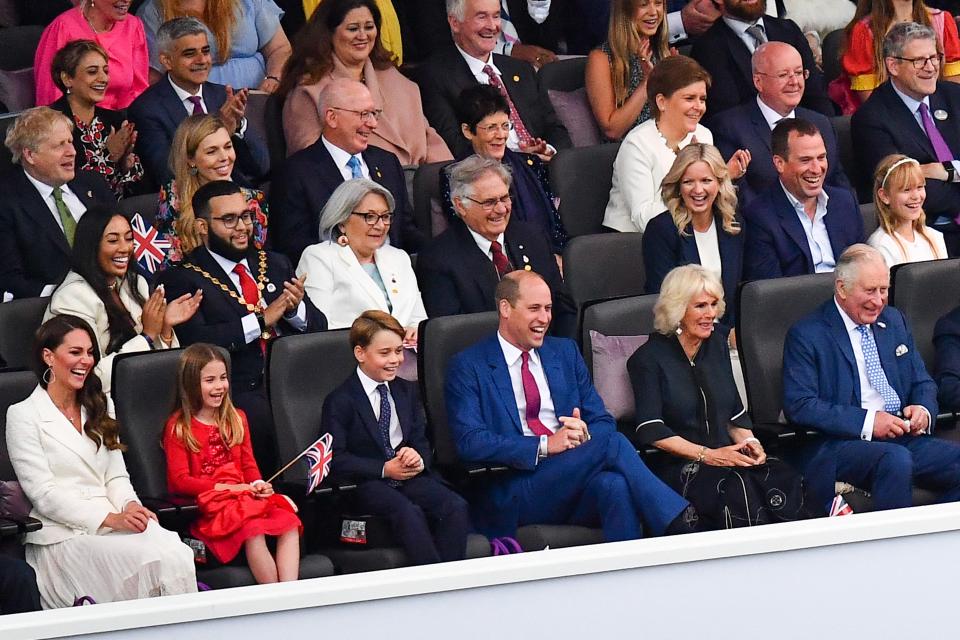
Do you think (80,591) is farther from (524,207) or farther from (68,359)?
(524,207)

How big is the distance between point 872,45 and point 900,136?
580 millimetres

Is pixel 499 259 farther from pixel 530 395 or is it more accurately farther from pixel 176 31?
pixel 176 31

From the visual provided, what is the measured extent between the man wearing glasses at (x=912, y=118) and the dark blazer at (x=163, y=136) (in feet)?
6.44

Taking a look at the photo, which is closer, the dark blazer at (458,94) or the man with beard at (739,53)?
the dark blazer at (458,94)

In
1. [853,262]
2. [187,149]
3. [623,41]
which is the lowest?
[853,262]

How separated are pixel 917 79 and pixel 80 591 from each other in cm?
318

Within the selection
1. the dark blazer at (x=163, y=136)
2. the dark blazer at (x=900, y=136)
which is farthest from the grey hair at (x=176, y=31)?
the dark blazer at (x=900, y=136)

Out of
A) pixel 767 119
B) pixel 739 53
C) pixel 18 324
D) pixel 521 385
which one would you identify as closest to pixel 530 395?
pixel 521 385

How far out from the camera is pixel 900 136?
5547 millimetres

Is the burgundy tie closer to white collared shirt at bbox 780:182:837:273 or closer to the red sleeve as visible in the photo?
the red sleeve

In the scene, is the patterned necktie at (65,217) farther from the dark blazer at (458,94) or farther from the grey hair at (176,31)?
the dark blazer at (458,94)

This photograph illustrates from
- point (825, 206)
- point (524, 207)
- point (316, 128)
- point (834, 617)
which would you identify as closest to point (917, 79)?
point (825, 206)

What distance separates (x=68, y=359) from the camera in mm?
4082

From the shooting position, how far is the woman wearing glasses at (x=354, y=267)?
186 inches
